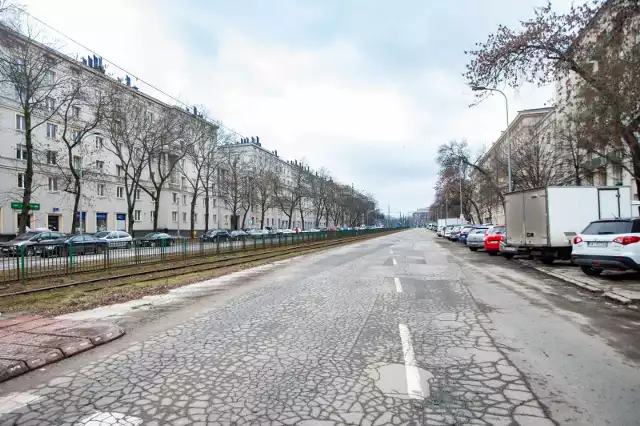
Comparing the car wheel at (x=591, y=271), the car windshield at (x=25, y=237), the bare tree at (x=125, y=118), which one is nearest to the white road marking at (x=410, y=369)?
the car wheel at (x=591, y=271)

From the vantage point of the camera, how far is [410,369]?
438cm

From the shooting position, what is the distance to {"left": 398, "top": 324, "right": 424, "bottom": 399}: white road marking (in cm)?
377

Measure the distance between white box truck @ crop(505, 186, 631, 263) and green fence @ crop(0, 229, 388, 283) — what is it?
16.1 meters

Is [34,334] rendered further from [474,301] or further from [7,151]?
[7,151]

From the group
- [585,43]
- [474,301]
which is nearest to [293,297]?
[474,301]

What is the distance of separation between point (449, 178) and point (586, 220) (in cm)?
3974

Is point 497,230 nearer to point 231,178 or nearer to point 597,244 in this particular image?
point 597,244

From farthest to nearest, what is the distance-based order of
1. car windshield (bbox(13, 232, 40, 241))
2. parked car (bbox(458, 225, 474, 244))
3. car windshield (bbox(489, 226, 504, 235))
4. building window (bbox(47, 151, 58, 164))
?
building window (bbox(47, 151, 58, 164)), parked car (bbox(458, 225, 474, 244)), car windshield (bbox(13, 232, 40, 241)), car windshield (bbox(489, 226, 504, 235))

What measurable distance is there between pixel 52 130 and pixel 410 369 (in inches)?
1898

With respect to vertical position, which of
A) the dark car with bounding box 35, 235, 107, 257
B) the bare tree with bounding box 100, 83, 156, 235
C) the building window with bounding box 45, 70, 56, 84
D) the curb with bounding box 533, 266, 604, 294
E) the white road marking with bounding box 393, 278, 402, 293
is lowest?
the curb with bounding box 533, 266, 604, 294

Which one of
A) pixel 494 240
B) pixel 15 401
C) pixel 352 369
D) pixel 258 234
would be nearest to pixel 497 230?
pixel 494 240

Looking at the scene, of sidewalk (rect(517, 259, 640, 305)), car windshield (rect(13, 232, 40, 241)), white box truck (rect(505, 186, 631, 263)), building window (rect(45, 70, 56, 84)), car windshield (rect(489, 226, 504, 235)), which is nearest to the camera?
sidewalk (rect(517, 259, 640, 305))

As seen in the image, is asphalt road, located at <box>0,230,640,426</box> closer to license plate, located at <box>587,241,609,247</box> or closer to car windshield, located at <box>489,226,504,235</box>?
license plate, located at <box>587,241,609,247</box>

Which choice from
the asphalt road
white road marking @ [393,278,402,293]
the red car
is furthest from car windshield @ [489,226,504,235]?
the asphalt road
